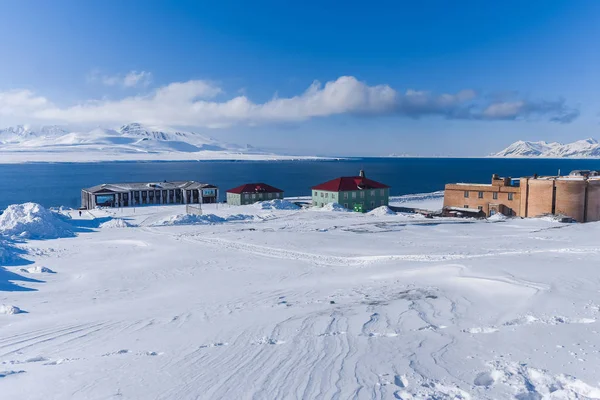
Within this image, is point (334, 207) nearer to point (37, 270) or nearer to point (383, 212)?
point (383, 212)

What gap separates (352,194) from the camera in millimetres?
55875

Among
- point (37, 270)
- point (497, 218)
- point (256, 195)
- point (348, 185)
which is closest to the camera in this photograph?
point (37, 270)

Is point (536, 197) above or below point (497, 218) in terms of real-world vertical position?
above

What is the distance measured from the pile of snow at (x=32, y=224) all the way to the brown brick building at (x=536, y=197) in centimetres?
3687

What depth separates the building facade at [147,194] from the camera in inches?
2470

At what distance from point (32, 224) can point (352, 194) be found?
33325 mm

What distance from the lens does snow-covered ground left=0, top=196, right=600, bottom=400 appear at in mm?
8469

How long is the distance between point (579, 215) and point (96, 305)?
41.9 metres

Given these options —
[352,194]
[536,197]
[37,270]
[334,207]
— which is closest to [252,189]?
[352,194]

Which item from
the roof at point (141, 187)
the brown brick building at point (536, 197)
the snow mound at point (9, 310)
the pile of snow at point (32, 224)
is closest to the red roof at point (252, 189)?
the roof at point (141, 187)

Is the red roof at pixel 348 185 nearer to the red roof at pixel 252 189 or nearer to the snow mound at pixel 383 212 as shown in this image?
the snow mound at pixel 383 212

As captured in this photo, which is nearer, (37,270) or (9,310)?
(9,310)

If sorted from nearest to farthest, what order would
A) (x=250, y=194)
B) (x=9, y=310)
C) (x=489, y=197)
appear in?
(x=9, y=310)
(x=489, y=197)
(x=250, y=194)

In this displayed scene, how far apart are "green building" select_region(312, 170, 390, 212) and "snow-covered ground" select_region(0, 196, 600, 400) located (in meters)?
26.8
